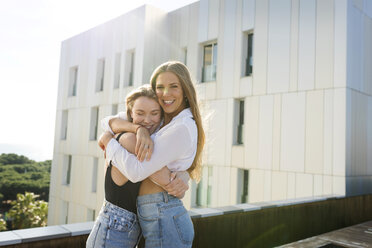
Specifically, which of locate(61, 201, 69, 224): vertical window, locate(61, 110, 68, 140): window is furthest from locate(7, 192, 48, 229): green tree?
locate(61, 110, 68, 140): window

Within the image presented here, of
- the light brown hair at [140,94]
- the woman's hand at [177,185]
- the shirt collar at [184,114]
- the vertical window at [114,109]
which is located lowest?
the woman's hand at [177,185]

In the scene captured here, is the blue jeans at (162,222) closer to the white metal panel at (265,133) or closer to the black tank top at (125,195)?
the black tank top at (125,195)

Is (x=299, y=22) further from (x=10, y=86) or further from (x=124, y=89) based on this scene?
(x=10, y=86)

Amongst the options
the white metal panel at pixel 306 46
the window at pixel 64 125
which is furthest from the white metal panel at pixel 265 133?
the window at pixel 64 125

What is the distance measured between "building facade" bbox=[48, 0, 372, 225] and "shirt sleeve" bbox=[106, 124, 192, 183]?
14.1ft

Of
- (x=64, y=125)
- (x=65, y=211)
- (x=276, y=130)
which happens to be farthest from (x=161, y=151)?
(x=64, y=125)

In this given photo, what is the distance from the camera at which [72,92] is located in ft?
59.3

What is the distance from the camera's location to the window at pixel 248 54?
34.6 feet

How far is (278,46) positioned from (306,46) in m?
0.92

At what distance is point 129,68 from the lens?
14664mm

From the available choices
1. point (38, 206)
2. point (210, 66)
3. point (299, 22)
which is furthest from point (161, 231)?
point (38, 206)

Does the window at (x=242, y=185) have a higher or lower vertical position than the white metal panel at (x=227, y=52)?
lower

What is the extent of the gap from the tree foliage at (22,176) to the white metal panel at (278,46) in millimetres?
56696

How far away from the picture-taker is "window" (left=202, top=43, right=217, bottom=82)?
11641mm
